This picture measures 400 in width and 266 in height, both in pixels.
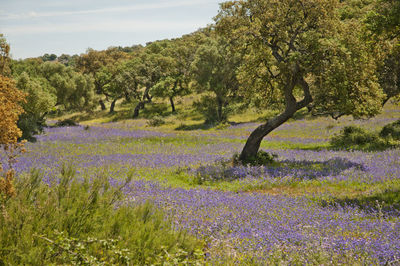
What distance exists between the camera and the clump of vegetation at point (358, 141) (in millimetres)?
18994

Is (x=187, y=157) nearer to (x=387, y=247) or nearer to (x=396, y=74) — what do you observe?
(x=387, y=247)

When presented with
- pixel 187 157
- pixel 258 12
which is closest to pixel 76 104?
pixel 187 157

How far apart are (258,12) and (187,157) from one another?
8.57 meters

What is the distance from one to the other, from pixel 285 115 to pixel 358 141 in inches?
346

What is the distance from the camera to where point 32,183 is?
6340 millimetres

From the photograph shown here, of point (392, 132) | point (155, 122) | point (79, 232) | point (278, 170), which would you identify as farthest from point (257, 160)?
point (155, 122)

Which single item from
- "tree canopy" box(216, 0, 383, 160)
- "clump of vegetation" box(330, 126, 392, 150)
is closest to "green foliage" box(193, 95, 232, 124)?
"clump of vegetation" box(330, 126, 392, 150)


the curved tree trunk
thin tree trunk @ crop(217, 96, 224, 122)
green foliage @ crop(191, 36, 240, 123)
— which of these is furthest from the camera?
thin tree trunk @ crop(217, 96, 224, 122)

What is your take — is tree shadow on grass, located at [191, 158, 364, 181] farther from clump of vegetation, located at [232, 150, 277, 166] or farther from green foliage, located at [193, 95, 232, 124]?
green foliage, located at [193, 95, 232, 124]

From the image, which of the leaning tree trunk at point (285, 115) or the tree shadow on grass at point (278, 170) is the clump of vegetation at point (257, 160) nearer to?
the leaning tree trunk at point (285, 115)

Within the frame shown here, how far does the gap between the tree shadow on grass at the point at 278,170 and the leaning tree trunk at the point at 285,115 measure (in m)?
1.32

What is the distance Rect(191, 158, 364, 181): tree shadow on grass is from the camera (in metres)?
13.2

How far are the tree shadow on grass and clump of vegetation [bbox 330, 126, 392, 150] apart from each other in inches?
204

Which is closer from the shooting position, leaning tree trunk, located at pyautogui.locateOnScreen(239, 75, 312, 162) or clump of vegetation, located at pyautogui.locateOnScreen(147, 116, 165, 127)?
leaning tree trunk, located at pyautogui.locateOnScreen(239, 75, 312, 162)
